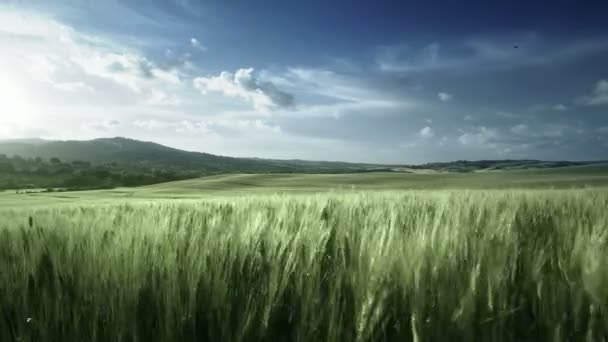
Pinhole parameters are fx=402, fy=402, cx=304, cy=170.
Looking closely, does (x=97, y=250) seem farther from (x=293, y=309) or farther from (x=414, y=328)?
(x=414, y=328)

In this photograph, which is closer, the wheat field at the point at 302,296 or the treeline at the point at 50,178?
the wheat field at the point at 302,296

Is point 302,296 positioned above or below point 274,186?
above

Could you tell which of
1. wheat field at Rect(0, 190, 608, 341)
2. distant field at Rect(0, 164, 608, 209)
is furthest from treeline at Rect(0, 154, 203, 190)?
wheat field at Rect(0, 190, 608, 341)

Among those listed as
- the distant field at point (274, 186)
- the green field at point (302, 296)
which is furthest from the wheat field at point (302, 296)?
the distant field at point (274, 186)

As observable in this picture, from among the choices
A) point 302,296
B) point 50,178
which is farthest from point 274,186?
point 302,296

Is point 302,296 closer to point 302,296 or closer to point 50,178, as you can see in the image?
point 302,296

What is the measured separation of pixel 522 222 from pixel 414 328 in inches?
88.2

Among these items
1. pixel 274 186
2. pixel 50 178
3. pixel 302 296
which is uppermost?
pixel 302 296

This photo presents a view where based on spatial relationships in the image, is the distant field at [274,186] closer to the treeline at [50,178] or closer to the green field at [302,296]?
the treeline at [50,178]

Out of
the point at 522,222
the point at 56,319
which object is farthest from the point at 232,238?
the point at 522,222

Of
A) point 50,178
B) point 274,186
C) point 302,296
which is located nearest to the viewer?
point 302,296

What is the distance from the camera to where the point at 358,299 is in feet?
3.51

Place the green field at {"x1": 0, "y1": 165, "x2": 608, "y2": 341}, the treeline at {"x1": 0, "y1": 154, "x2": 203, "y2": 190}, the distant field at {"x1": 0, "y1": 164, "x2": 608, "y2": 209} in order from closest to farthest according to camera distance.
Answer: the green field at {"x1": 0, "y1": 165, "x2": 608, "y2": 341}, the distant field at {"x1": 0, "y1": 164, "x2": 608, "y2": 209}, the treeline at {"x1": 0, "y1": 154, "x2": 203, "y2": 190}

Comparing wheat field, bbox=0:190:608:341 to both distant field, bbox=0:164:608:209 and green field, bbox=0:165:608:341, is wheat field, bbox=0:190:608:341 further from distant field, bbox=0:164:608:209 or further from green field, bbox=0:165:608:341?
distant field, bbox=0:164:608:209
